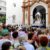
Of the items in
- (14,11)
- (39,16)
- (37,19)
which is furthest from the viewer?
(14,11)

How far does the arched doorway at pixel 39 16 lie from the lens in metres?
30.5

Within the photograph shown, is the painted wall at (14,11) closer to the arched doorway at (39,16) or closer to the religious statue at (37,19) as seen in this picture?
the arched doorway at (39,16)

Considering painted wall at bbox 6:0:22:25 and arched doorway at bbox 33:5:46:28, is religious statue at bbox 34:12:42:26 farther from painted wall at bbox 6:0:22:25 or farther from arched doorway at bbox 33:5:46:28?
painted wall at bbox 6:0:22:25

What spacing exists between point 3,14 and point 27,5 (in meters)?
24.0

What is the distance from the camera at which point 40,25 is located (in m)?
30.2

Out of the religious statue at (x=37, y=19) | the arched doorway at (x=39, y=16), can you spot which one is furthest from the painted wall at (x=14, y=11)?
the religious statue at (x=37, y=19)

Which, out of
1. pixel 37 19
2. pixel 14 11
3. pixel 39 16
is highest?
A: pixel 14 11

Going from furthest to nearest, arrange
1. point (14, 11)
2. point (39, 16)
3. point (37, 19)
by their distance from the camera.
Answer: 1. point (14, 11)
2. point (39, 16)
3. point (37, 19)

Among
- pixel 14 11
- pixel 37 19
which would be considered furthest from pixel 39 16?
pixel 14 11

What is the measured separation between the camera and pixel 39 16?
3088cm

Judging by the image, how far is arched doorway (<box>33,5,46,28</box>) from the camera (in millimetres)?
30505

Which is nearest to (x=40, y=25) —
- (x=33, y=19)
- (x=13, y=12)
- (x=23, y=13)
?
(x=33, y=19)

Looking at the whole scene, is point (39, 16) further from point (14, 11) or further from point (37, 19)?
point (14, 11)

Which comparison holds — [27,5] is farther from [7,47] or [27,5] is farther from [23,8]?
[7,47]
